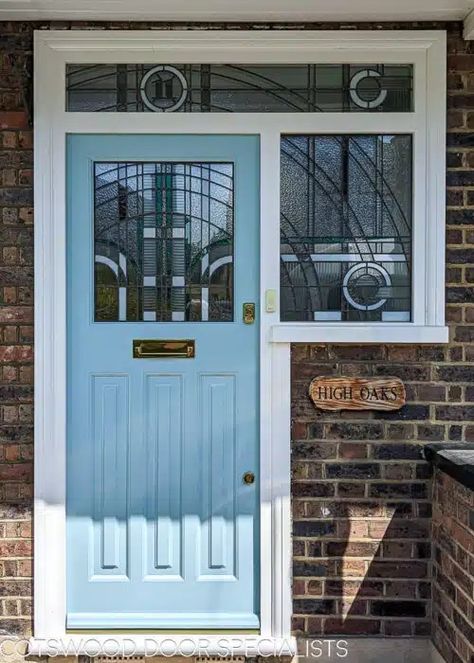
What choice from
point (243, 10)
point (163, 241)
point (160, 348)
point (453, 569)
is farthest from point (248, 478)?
point (243, 10)

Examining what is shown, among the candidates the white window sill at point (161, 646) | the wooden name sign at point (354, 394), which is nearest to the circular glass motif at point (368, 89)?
the wooden name sign at point (354, 394)

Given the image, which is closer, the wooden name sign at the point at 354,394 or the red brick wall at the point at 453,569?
the red brick wall at the point at 453,569

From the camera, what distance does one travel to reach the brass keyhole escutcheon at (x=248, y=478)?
257 cm

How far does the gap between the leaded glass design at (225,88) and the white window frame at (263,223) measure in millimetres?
42

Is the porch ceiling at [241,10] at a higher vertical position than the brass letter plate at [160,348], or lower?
higher

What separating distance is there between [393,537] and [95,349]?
1519 mm

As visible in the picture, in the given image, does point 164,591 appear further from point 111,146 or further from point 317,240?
point 111,146

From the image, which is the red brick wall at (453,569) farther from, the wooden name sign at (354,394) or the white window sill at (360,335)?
the white window sill at (360,335)

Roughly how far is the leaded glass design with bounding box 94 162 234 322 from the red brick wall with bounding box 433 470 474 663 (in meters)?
1.16

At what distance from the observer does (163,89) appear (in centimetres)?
256

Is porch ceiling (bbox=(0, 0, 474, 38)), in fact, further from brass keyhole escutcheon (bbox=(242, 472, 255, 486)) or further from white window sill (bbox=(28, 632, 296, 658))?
white window sill (bbox=(28, 632, 296, 658))

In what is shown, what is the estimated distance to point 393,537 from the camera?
2574 mm

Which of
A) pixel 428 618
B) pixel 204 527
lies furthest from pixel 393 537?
pixel 204 527

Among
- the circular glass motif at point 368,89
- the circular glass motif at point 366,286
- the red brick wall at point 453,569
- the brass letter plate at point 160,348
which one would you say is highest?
the circular glass motif at point 368,89
